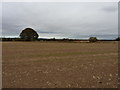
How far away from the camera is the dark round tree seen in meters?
81.5

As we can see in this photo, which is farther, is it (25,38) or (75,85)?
(25,38)

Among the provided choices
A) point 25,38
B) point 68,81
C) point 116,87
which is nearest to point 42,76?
point 68,81

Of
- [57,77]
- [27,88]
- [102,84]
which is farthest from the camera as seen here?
[57,77]

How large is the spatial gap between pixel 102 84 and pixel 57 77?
77.5 inches

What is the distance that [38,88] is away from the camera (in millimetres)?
5355

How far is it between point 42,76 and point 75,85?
182cm

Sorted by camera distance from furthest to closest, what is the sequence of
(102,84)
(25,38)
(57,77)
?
(25,38), (57,77), (102,84)

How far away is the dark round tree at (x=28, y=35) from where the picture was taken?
81.5 m

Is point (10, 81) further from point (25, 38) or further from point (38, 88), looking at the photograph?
point (25, 38)

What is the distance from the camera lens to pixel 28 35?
266ft

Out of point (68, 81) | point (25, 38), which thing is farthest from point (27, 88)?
point (25, 38)

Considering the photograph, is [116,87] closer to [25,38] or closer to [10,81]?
[10,81]

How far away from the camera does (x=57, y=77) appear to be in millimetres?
6676

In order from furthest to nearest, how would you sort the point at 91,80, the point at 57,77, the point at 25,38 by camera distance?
the point at 25,38
the point at 57,77
the point at 91,80
